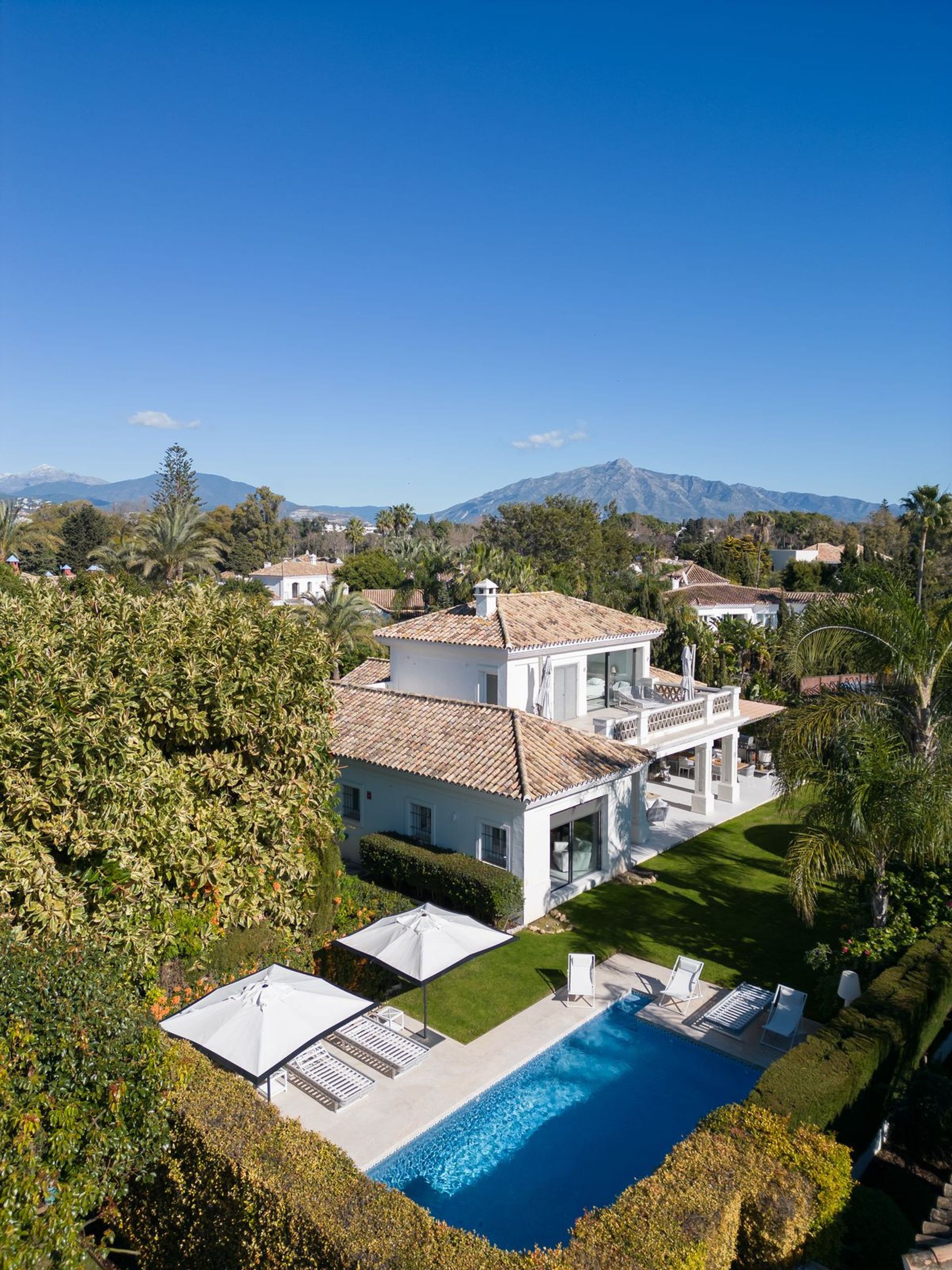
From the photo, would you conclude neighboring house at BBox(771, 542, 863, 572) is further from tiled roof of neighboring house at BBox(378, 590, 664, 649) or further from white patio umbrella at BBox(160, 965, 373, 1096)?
white patio umbrella at BBox(160, 965, 373, 1096)

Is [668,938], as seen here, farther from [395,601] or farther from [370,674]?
[395,601]

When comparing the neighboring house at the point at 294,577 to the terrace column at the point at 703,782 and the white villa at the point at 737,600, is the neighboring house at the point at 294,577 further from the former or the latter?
the terrace column at the point at 703,782

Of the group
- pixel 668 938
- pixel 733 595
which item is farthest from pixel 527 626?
pixel 733 595

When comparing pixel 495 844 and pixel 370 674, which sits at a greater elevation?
pixel 370 674

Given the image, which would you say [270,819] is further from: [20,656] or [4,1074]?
[4,1074]

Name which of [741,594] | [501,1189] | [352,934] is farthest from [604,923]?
[741,594]

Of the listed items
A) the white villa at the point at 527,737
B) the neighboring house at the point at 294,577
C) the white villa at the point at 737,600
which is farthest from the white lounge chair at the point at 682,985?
the neighboring house at the point at 294,577
